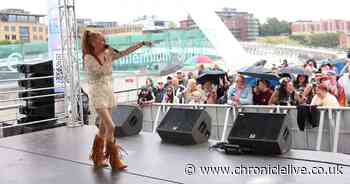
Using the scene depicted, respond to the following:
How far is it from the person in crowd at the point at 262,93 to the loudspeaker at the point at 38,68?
9.56ft

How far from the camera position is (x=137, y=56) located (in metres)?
11.6

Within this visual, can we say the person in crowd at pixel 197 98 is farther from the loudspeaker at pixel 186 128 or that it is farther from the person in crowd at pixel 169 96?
the loudspeaker at pixel 186 128

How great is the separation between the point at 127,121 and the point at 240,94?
1323mm

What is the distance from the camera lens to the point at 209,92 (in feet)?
17.6

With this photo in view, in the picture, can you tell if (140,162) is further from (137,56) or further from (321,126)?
(137,56)

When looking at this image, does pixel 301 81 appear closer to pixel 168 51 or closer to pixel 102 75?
pixel 102 75

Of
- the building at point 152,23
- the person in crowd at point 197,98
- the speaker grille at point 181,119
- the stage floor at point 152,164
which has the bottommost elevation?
the stage floor at point 152,164

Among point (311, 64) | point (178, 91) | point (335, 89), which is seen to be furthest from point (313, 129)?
point (311, 64)

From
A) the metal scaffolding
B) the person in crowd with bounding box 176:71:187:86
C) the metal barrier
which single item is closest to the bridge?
the person in crowd with bounding box 176:71:187:86

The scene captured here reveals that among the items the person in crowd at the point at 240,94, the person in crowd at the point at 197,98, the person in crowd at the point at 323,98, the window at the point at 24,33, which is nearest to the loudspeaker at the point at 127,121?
the person in crowd at the point at 197,98

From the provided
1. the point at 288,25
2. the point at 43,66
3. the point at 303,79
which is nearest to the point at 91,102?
the point at 43,66

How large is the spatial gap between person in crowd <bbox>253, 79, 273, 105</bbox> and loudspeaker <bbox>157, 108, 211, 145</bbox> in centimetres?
77

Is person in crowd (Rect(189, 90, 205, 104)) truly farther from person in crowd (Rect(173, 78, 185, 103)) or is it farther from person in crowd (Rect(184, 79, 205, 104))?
person in crowd (Rect(173, 78, 185, 103))

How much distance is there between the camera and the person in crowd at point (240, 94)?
4645 mm
